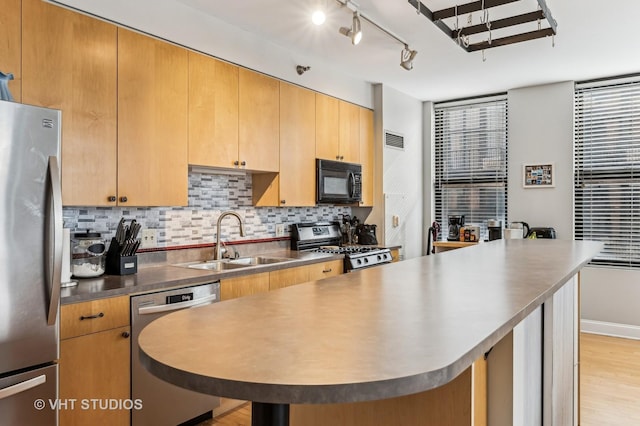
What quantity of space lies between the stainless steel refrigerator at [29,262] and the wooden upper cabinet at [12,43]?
40 centimetres

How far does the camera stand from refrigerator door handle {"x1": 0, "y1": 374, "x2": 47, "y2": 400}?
5.61ft

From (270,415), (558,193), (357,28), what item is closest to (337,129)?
(357,28)

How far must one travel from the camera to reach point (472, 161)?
5.55 meters

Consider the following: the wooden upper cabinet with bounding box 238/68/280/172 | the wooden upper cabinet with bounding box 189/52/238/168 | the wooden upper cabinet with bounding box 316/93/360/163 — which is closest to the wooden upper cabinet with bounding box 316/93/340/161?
the wooden upper cabinet with bounding box 316/93/360/163

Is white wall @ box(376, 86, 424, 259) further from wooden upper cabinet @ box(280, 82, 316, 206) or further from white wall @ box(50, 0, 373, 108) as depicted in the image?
wooden upper cabinet @ box(280, 82, 316, 206)

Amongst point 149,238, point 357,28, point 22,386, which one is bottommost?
point 22,386

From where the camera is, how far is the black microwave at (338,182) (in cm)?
403

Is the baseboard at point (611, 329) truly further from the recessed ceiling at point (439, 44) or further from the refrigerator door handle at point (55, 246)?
the refrigerator door handle at point (55, 246)

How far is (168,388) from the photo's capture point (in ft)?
8.01

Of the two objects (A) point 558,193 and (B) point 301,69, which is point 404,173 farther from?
(B) point 301,69

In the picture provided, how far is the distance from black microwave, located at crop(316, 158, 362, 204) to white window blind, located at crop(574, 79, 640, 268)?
245 centimetres

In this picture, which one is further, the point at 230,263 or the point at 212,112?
the point at 230,263

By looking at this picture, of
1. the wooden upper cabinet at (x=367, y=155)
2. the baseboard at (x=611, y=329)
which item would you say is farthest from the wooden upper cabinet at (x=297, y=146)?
Answer: the baseboard at (x=611, y=329)

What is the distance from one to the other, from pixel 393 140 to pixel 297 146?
1627 mm
